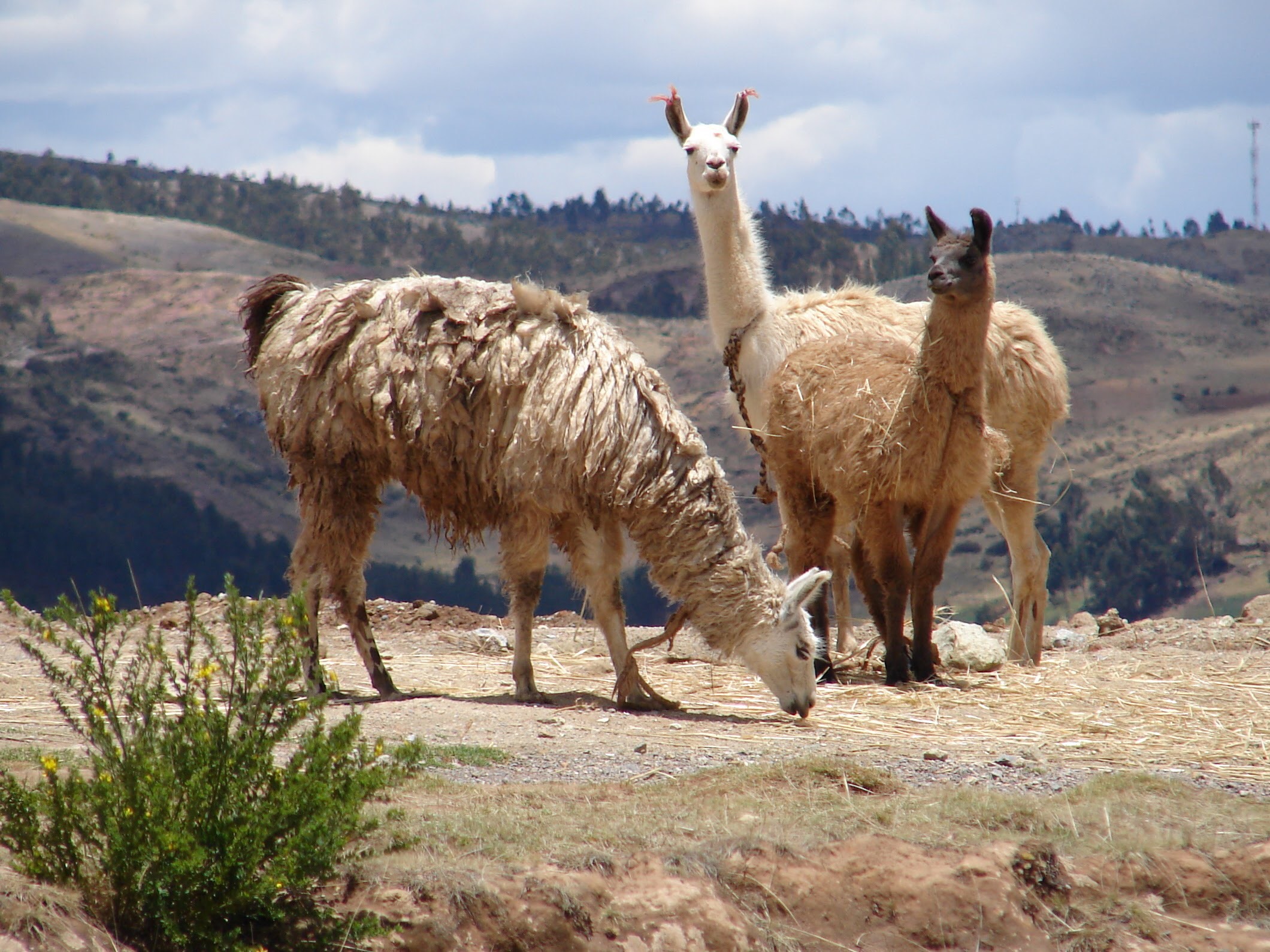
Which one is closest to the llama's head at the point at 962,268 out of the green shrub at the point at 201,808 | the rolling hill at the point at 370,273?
the green shrub at the point at 201,808

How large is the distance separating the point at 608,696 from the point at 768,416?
2.16 meters

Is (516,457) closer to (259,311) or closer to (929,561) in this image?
(259,311)

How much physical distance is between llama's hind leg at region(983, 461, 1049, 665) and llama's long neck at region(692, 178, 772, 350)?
2.24m

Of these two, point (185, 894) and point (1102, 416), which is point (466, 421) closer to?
point (185, 894)

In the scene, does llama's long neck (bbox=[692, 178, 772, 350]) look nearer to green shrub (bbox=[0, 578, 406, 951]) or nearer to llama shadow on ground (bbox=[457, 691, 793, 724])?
llama shadow on ground (bbox=[457, 691, 793, 724])

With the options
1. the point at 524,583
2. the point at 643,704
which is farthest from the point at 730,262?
the point at 643,704

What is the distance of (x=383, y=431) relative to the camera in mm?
7133

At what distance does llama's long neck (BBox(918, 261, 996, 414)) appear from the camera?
22.9 feet

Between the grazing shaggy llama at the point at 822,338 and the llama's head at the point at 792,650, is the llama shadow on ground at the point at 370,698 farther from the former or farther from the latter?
the grazing shaggy llama at the point at 822,338

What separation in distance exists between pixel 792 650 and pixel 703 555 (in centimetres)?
70

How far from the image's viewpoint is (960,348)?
277 inches

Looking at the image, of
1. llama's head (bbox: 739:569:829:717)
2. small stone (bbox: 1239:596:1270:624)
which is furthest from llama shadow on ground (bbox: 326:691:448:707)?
small stone (bbox: 1239:596:1270:624)

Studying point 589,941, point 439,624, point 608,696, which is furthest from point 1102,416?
point 589,941

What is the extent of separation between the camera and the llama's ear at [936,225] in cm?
716
